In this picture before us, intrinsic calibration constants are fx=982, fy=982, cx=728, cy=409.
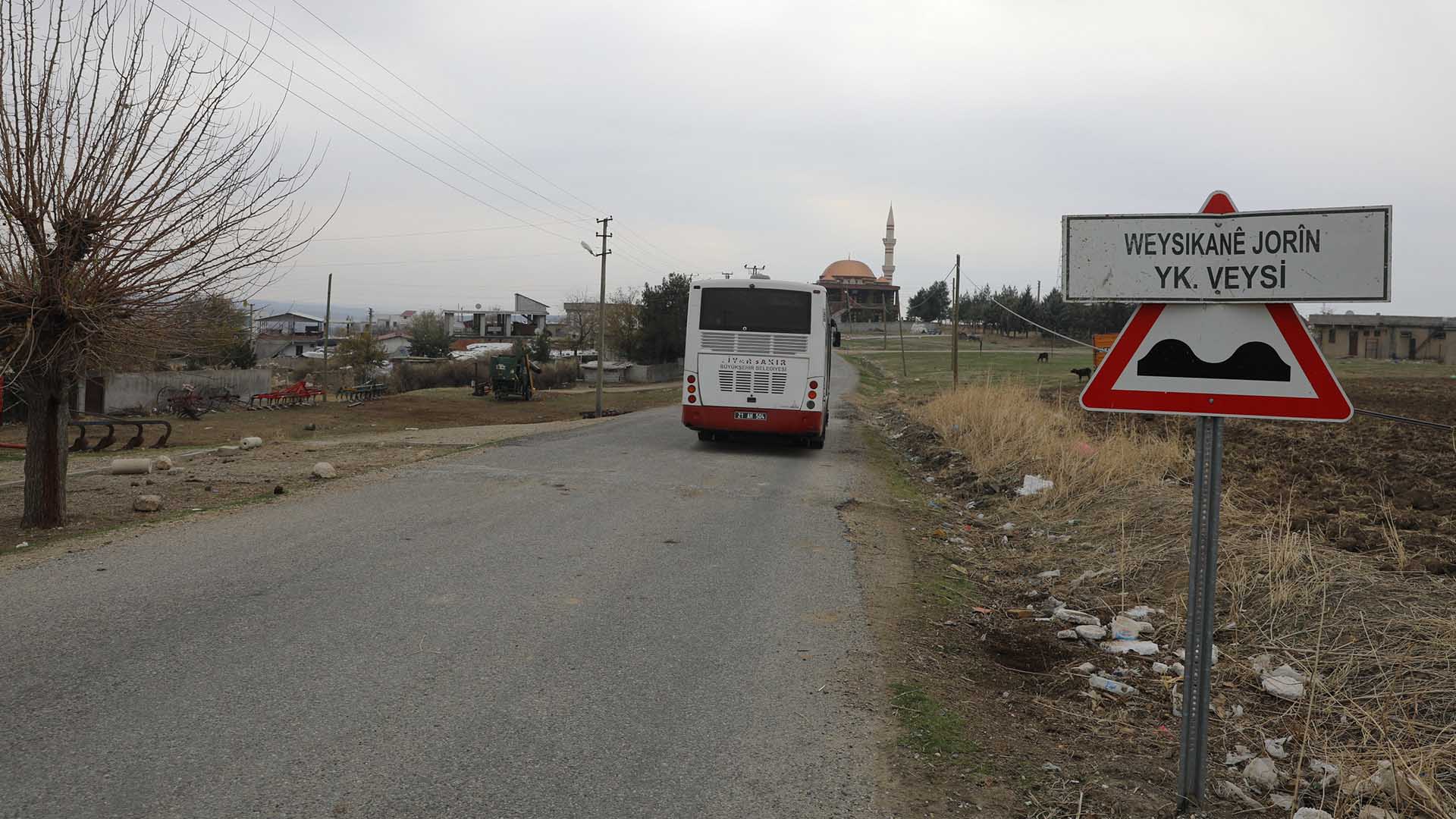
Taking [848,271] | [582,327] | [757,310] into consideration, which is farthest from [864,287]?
[757,310]

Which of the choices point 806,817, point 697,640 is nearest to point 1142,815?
point 806,817

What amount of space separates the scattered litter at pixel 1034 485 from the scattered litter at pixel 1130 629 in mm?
5253

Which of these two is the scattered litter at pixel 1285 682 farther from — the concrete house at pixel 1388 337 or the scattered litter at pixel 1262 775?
the concrete house at pixel 1388 337

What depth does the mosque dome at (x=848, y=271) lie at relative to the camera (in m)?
152

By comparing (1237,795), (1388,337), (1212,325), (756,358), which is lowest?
(1237,795)

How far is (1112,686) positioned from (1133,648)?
0.76 metres

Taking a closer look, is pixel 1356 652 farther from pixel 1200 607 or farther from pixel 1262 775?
pixel 1200 607

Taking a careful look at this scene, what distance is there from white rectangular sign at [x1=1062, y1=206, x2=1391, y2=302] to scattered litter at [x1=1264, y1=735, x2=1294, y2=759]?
7.04ft

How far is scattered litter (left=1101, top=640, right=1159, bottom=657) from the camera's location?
20.3 ft

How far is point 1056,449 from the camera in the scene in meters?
13.5

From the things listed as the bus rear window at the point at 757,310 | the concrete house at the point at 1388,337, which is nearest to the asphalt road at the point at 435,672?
the bus rear window at the point at 757,310

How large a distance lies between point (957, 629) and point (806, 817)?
3333 mm

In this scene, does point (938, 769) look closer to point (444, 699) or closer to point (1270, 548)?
point (444, 699)

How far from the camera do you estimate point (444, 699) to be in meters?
4.80
